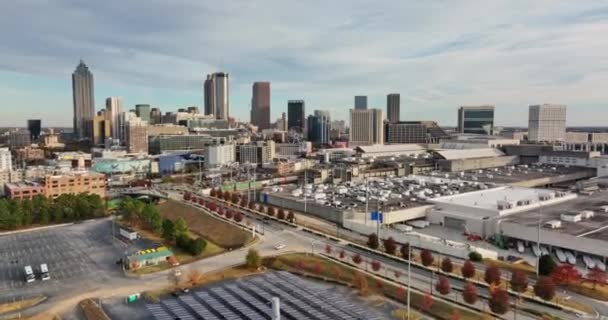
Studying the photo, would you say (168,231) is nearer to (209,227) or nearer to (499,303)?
(209,227)

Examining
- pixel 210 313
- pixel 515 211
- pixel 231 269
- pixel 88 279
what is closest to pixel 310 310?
pixel 210 313

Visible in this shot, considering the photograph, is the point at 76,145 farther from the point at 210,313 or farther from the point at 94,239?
the point at 210,313

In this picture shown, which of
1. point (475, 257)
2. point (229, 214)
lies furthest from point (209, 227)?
point (475, 257)

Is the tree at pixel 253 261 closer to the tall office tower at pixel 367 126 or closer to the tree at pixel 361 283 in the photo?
the tree at pixel 361 283

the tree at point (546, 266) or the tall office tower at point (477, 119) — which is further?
the tall office tower at point (477, 119)

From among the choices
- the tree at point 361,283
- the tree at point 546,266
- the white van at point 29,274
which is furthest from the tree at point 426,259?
the white van at point 29,274

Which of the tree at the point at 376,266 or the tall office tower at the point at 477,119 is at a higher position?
the tall office tower at the point at 477,119

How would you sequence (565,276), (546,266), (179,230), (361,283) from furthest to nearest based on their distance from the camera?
(179,230)
(546,266)
(565,276)
(361,283)
